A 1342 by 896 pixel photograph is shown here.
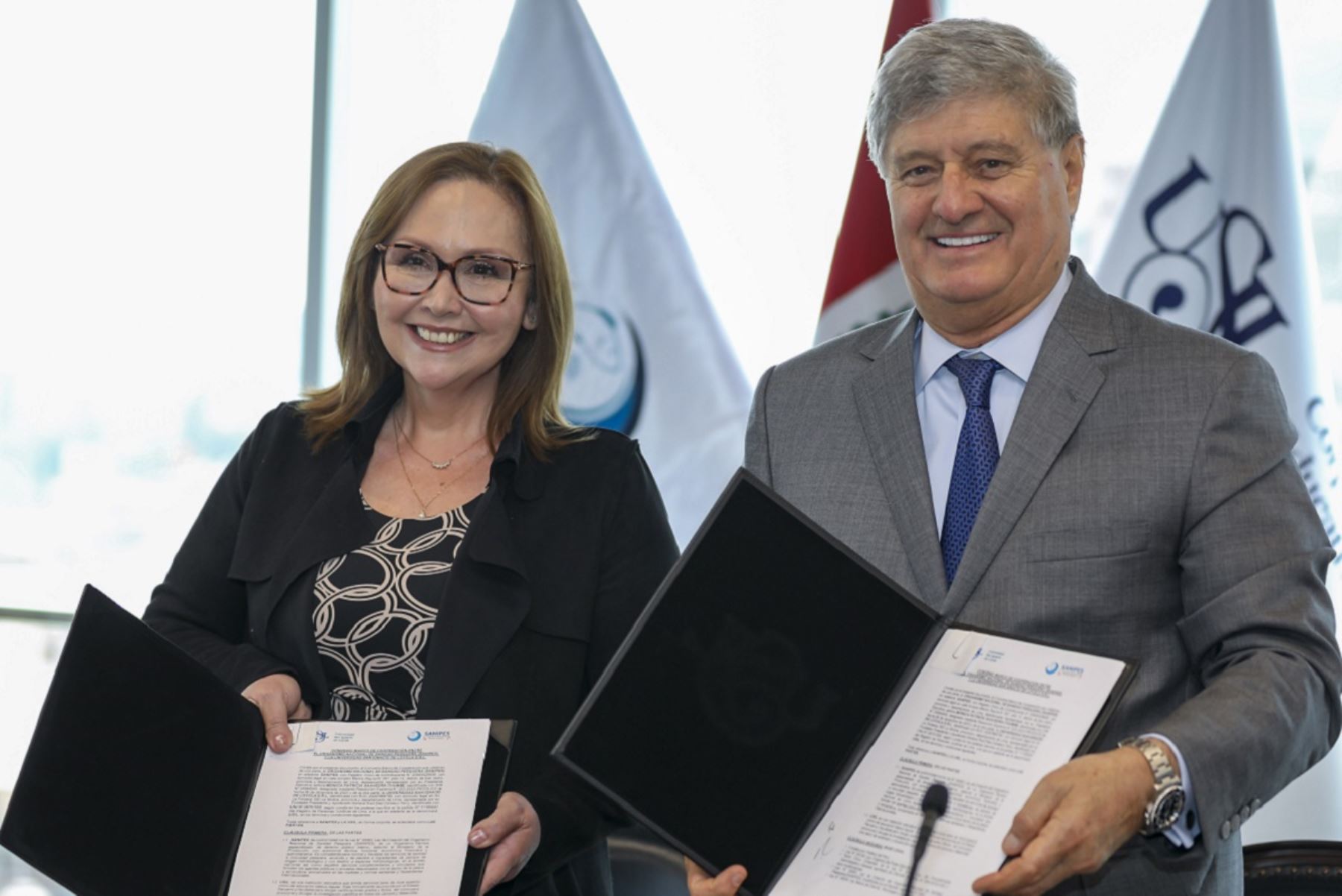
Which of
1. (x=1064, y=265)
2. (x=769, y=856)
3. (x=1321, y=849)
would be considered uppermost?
(x=1064, y=265)

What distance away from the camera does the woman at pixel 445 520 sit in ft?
6.83

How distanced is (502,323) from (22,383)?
A: 3043mm

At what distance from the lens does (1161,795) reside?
4.92 ft

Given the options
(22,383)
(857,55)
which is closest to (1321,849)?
(857,55)

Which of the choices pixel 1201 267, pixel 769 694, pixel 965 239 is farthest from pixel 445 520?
pixel 1201 267

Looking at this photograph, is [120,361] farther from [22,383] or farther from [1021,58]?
[1021,58]

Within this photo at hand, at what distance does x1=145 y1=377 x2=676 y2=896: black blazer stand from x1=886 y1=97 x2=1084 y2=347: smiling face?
0.61m

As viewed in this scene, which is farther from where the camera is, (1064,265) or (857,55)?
(857,55)

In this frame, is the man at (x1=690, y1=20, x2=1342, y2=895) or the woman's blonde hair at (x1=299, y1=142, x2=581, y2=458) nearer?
the man at (x1=690, y1=20, x2=1342, y2=895)

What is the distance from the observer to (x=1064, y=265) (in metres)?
2.00

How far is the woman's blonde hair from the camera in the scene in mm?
2285

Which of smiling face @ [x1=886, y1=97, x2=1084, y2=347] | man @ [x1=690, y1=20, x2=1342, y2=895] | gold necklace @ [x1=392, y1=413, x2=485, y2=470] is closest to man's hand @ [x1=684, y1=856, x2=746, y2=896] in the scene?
man @ [x1=690, y1=20, x2=1342, y2=895]

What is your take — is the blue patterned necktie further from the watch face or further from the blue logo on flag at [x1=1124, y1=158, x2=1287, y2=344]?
the blue logo on flag at [x1=1124, y1=158, x2=1287, y2=344]

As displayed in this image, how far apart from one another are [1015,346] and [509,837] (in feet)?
3.15
